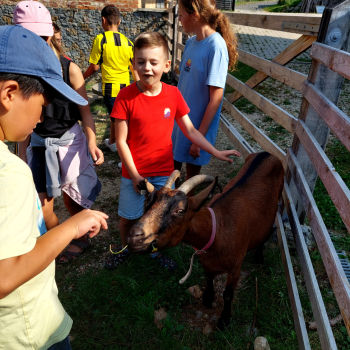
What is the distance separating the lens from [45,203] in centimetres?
286

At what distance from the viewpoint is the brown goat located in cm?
216

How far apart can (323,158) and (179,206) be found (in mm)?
1133

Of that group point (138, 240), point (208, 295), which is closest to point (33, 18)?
point (138, 240)

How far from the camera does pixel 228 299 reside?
262cm

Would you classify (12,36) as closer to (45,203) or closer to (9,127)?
(9,127)

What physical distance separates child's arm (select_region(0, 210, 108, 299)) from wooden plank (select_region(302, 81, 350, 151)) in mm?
1520

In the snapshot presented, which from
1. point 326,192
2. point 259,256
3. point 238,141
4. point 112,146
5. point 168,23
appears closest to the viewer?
point 259,256

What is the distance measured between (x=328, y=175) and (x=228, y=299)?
1.38 meters

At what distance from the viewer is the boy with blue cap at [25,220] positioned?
98 centimetres

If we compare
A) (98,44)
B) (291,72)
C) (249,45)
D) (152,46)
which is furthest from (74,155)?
(249,45)

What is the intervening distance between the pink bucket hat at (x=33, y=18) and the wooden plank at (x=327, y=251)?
8.42ft

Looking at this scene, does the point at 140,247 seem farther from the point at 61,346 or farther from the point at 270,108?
the point at 270,108

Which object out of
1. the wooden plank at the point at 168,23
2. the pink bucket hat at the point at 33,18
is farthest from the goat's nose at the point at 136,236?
the wooden plank at the point at 168,23

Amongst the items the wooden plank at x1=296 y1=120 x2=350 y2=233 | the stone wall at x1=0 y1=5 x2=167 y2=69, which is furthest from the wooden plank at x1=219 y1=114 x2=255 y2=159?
the stone wall at x1=0 y1=5 x2=167 y2=69
